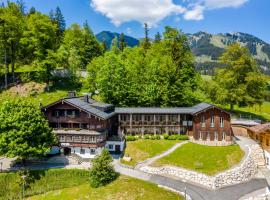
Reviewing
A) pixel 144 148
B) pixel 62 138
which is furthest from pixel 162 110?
pixel 62 138

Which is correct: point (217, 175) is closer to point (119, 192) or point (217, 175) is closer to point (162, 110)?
point (119, 192)

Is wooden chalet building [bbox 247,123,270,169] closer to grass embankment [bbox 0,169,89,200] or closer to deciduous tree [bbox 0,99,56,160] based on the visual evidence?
grass embankment [bbox 0,169,89,200]

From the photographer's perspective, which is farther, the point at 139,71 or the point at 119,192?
the point at 139,71

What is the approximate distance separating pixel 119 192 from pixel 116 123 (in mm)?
23831

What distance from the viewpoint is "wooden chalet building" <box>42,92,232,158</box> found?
6094 cm

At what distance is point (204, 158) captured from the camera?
58.3m

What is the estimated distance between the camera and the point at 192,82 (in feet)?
280

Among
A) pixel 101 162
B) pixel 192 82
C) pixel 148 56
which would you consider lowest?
pixel 101 162

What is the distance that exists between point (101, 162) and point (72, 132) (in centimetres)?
1259

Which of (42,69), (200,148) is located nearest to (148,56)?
(42,69)

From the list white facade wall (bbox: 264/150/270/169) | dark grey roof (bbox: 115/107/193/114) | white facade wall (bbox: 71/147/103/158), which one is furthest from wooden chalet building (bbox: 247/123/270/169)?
white facade wall (bbox: 71/147/103/158)

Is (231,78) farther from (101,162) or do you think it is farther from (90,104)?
(101,162)

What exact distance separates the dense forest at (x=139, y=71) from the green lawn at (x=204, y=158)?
1957 centimetres

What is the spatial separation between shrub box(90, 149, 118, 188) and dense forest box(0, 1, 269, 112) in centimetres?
2805
